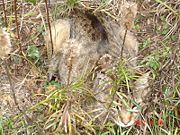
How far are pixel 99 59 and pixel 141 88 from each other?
34 cm

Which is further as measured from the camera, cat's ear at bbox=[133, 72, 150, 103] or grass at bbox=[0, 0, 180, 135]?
cat's ear at bbox=[133, 72, 150, 103]

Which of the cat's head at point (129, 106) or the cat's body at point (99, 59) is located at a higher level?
the cat's body at point (99, 59)

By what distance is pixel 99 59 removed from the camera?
9.96 feet

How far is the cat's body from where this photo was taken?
2.81m

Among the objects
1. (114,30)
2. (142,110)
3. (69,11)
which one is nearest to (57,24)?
(69,11)

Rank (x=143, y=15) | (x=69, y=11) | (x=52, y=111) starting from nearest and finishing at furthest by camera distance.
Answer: (x=52, y=111) → (x=69, y=11) → (x=143, y=15)

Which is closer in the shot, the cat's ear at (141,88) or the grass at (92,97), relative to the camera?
the grass at (92,97)

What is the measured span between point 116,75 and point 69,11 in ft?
2.32

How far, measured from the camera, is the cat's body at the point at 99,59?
2811mm

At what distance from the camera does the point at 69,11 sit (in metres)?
3.33

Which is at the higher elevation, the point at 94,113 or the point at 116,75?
the point at 116,75

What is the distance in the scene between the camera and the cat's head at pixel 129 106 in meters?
2.76

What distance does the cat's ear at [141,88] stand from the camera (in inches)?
112

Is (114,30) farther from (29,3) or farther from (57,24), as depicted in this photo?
(29,3)
